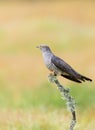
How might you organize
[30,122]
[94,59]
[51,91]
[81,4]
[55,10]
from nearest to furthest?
[30,122] < [51,91] < [94,59] < [55,10] < [81,4]

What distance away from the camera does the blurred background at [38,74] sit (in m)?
10.7

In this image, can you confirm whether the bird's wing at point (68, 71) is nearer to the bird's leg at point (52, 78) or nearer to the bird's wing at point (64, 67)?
the bird's wing at point (64, 67)

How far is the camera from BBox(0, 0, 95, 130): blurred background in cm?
1068

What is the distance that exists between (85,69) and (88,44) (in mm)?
5709

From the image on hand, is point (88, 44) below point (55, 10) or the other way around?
the other way around

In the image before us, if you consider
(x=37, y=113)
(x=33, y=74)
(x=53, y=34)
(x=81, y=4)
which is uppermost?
(x=37, y=113)

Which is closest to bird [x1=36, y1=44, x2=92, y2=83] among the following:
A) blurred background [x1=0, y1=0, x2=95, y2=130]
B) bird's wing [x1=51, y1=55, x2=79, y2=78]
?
bird's wing [x1=51, y1=55, x2=79, y2=78]

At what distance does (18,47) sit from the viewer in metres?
21.6

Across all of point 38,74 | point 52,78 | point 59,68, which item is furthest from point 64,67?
point 38,74

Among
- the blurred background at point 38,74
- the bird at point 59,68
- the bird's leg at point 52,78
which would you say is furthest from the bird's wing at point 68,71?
the blurred background at point 38,74

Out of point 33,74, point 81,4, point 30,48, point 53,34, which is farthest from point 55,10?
point 33,74

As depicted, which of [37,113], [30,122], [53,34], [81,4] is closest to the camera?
[30,122]

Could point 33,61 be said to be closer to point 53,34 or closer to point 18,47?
point 18,47

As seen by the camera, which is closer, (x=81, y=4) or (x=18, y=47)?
(x=18, y=47)
